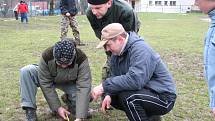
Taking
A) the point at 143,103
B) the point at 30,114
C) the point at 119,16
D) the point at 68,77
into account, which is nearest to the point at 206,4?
the point at 143,103

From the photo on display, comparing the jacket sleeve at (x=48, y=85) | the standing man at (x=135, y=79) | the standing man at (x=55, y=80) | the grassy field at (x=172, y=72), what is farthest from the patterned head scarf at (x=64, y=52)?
the grassy field at (x=172, y=72)

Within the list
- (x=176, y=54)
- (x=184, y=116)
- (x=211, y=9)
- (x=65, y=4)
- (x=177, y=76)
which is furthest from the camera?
(x=65, y=4)

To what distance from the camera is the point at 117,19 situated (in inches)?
180

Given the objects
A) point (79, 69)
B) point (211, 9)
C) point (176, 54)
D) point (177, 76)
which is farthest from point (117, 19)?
point (176, 54)

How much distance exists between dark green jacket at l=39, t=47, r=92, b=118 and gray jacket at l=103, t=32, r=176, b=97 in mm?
440

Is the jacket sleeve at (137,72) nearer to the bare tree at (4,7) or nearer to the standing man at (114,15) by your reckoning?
the standing man at (114,15)

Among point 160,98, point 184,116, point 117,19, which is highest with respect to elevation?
point 117,19

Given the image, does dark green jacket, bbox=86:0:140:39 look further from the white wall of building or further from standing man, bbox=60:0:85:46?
the white wall of building

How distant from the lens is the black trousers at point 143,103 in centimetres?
384

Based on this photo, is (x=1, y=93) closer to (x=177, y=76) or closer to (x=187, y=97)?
(x=187, y=97)

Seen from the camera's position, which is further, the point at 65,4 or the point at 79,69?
the point at 65,4

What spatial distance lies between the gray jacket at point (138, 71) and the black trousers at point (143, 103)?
0.05 metres

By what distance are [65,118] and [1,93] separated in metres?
1.79

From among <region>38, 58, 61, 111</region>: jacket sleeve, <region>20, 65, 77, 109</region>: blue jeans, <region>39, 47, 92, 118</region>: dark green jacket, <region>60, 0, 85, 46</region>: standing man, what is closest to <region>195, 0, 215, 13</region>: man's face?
<region>39, 47, 92, 118</region>: dark green jacket
